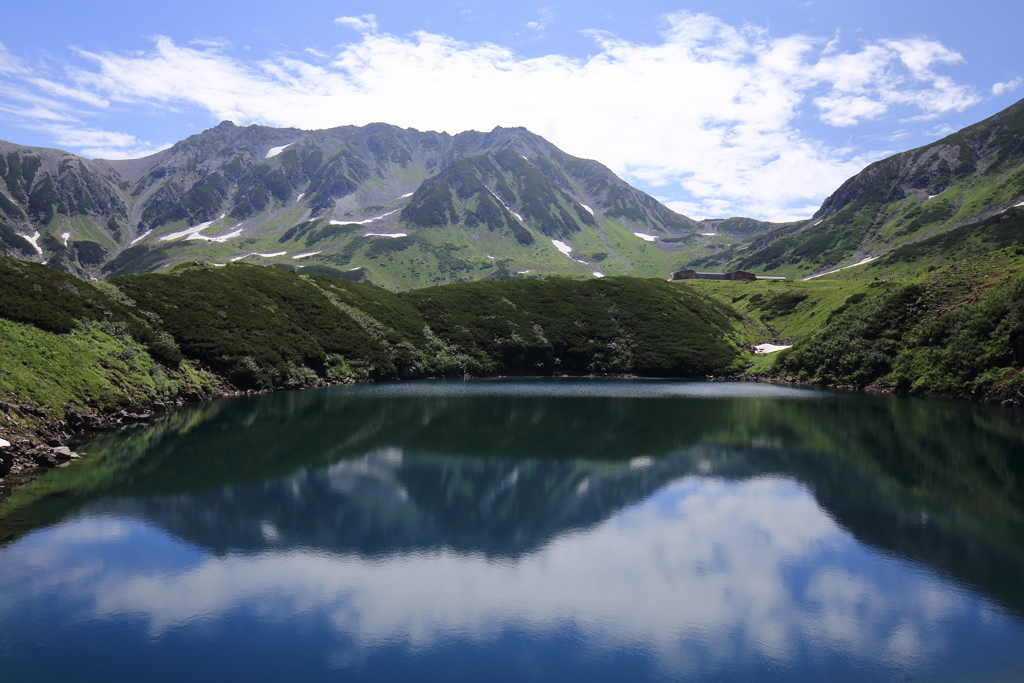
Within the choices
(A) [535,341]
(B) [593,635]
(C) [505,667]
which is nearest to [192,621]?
(C) [505,667]

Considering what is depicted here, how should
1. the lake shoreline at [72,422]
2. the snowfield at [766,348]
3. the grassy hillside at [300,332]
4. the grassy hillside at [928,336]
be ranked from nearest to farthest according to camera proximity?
the lake shoreline at [72,422], the grassy hillside at [300,332], the grassy hillside at [928,336], the snowfield at [766,348]

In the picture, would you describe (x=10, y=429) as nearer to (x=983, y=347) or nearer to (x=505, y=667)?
(x=505, y=667)

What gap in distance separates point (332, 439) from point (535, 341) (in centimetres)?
6984

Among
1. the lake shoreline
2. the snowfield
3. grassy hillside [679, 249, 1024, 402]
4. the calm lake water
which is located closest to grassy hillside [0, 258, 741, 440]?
the lake shoreline

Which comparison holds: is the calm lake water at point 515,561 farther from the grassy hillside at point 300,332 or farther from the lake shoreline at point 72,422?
the grassy hillside at point 300,332

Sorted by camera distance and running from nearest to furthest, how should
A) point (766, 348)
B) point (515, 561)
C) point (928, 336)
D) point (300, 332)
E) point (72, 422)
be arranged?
point (515, 561), point (72, 422), point (928, 336), point (300, 332), point (766, 348)

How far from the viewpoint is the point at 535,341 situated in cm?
11200

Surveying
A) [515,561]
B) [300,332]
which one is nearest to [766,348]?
[300,332]

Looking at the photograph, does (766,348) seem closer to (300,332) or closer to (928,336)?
(928,336)

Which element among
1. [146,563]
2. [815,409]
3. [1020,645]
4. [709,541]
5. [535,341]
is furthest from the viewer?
[535,341]

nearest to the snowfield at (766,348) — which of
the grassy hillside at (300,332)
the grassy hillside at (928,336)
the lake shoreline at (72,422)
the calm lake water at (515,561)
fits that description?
the grassy hillside at (928,336)

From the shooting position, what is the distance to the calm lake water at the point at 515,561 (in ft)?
50.2

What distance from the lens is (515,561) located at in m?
22.0

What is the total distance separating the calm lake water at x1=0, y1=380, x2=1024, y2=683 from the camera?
1531 centimetres
